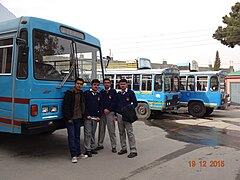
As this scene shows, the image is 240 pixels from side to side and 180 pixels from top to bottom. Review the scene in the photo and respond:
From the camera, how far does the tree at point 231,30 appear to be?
19.2 metres

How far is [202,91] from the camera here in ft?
43.2

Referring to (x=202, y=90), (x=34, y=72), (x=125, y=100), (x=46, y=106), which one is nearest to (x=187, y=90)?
(x=202, y=90)

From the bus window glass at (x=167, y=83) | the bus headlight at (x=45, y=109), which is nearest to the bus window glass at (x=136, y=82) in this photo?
the bus window glass at (x=167, y=83)

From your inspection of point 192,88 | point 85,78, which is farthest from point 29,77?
point 192,88

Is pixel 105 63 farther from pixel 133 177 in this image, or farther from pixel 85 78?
pixel 133 177

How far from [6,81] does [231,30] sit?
60.8ft

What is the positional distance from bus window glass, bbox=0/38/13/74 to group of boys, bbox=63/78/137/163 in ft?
4.69

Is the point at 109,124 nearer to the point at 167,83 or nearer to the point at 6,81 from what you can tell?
the point at 6,81

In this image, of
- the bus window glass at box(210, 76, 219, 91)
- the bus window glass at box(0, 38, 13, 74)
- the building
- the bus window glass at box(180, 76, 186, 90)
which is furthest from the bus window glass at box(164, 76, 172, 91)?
the building

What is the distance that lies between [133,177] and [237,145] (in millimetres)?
4094

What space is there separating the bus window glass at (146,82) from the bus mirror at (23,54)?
26.1 ft

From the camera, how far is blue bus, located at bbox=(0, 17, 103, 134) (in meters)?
4.92

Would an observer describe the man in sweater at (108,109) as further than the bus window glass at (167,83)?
No

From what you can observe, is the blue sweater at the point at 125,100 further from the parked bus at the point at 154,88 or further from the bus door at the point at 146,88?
the bus door at the point at 146,88
